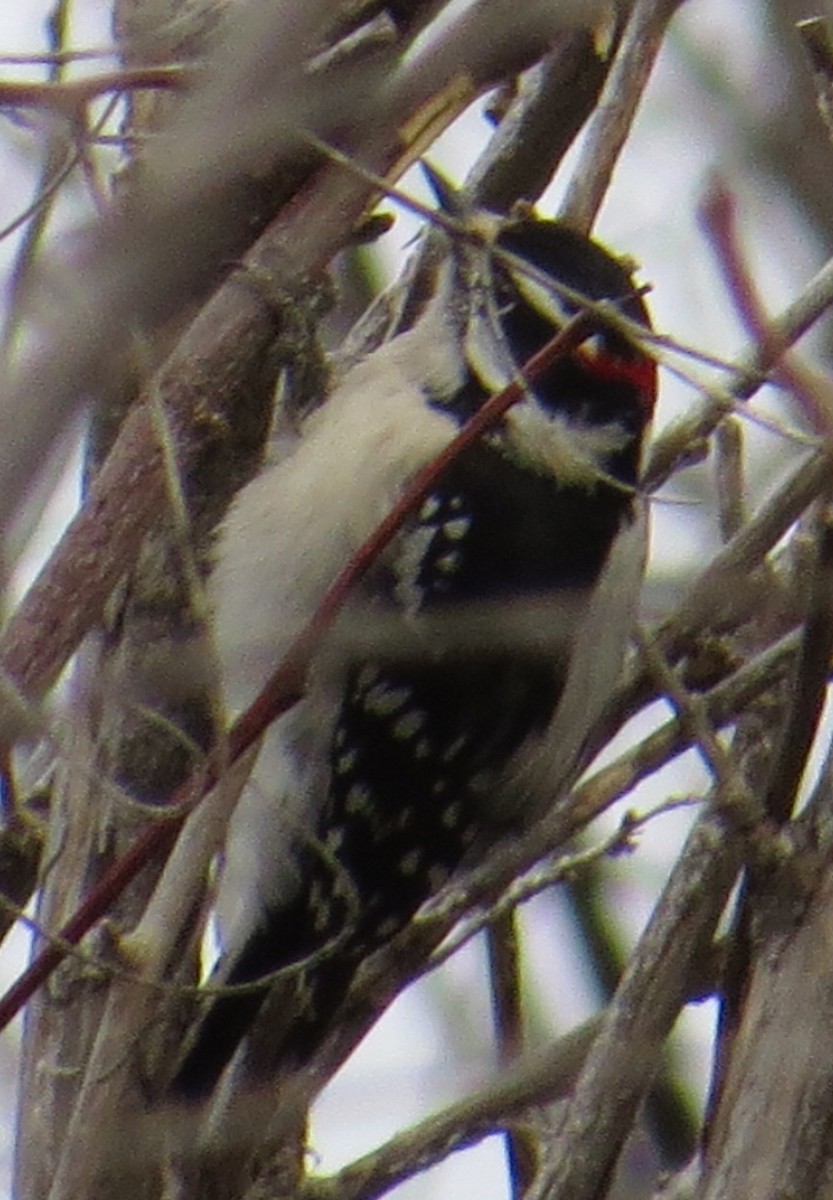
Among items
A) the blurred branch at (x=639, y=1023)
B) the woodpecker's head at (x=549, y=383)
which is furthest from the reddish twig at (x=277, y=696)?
the woodpecker's head at (x=549, y=383)

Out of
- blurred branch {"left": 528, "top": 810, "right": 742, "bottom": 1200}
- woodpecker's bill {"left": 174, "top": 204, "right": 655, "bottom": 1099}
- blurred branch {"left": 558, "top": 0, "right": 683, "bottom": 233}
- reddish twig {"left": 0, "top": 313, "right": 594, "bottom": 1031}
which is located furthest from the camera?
woodpecker's bill {"left": 174, "top": 204, "right": 655, "bottom": 1099}

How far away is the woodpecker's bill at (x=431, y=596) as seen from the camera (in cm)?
260

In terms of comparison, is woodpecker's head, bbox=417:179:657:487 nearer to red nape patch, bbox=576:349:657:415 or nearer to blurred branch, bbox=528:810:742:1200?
red nape patch, bbox=576:349:657:415

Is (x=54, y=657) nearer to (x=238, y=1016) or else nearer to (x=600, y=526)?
(x=238, y=1016)

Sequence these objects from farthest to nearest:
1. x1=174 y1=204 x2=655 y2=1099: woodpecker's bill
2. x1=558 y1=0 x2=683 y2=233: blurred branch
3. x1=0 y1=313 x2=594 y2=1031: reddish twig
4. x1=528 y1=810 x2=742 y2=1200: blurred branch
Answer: x1=174 y1=204 x2=655 y2=1099: woodpecker's bill < x1=558 y1=0 x2=683 y2=233: blurred branch < x1=528 y1=810 x2=742 y2=1200: blurred branch < x1=0 y1=313 x2=594 y2=1031: reddish twig

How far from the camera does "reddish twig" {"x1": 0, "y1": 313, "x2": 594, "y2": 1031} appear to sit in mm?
1505

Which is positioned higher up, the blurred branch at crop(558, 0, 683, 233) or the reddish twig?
the blurred branch at crop(558, 0, 683, 233)

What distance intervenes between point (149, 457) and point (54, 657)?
1.13 ft

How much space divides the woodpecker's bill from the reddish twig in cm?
92

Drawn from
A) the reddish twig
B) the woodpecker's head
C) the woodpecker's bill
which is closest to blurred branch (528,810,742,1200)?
the reddish twig

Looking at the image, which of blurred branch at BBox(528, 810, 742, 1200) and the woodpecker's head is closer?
blurred branch at BBox(528, 810, 742, 1200)

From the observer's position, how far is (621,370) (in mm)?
2832

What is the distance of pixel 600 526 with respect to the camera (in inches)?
107

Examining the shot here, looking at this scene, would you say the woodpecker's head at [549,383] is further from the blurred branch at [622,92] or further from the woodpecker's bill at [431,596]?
the blurred branch at [622,92]
